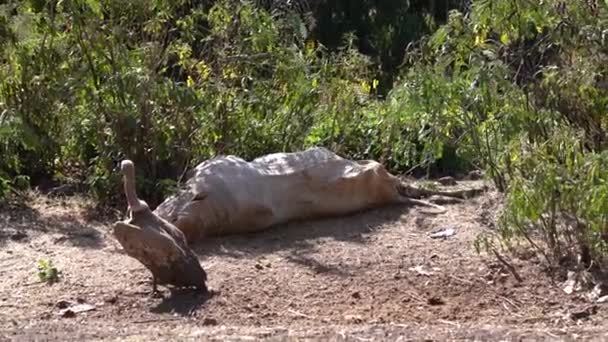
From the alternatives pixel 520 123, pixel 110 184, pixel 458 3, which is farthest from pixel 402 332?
pixel 458 3

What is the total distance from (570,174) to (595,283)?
619mm

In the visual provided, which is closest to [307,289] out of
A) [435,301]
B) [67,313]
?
[435,301]

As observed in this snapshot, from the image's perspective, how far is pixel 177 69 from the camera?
10.4 meters

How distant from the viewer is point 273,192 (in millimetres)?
9055

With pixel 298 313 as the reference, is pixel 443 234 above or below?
above

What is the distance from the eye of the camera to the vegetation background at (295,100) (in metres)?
7.79

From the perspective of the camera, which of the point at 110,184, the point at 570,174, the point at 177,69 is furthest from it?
the point at 177,69

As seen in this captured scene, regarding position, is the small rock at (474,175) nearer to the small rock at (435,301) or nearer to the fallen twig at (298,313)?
the small rock at (435,301)

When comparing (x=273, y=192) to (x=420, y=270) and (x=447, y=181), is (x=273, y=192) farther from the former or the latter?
(x=447, y=181)

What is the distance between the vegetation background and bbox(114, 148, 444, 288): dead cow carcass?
387 mm

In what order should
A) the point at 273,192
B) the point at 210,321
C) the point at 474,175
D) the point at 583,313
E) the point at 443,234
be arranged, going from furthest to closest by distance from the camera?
the point at 474,175 < the point at 273,192 < the point at 443,234 < the point at 583,313 < the point at 210,321

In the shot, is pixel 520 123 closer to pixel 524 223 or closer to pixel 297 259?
pixel 524 223

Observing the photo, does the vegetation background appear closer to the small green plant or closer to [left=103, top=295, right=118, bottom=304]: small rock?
the small green plant

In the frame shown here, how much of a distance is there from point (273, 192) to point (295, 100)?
1.40 meters
